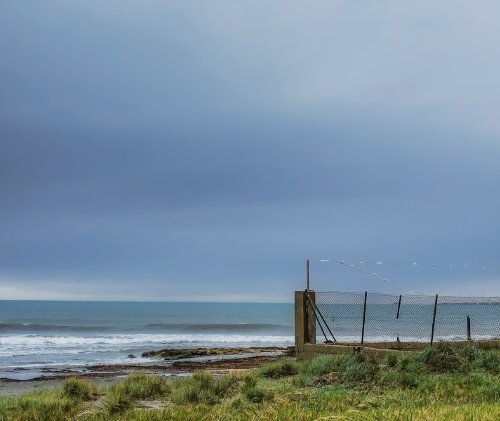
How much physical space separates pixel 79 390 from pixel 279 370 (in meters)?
5.67

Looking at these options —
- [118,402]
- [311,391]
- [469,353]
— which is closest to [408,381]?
[311,391]

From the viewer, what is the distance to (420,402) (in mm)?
10547

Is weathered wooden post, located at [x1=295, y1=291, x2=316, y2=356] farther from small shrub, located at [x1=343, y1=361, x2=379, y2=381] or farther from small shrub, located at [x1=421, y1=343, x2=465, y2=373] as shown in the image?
small shrub, located at [x1=343, y1=361, x2=379, y2=381]

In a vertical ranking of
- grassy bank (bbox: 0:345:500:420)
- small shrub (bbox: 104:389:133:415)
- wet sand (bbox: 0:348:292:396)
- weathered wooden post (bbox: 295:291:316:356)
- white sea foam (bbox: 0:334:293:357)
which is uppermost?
weathered wooden post (bbox: 295:291:316:356)

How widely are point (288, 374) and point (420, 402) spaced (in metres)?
9.58

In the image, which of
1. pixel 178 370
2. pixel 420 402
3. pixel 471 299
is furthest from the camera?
pixel 178 370

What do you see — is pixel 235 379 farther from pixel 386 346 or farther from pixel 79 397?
pixel 386 346

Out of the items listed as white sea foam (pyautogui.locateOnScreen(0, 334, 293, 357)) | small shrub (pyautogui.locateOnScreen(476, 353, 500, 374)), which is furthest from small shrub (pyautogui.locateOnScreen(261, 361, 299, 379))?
white sea foam (pyautogui.locateOnScreen(0, 334, 293, 357))

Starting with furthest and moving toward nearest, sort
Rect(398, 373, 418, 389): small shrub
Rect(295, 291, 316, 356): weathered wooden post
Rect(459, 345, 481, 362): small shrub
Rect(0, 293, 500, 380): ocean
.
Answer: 1. Rect(0, 293, 500, 380): ocean
2. Rect(295, 291, 316, 356): weathered wooden post
3. Rect(459, 345, 481, 362): small shrub
4. Rect(398, 373, 418, 389): small shrub

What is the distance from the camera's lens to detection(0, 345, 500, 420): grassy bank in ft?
32.8

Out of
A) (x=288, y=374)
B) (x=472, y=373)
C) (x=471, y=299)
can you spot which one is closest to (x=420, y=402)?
(x=472, y=373)

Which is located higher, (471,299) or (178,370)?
(471,299)

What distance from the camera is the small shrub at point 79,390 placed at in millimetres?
16609

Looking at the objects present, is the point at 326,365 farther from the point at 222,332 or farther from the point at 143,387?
the point at 222,332
